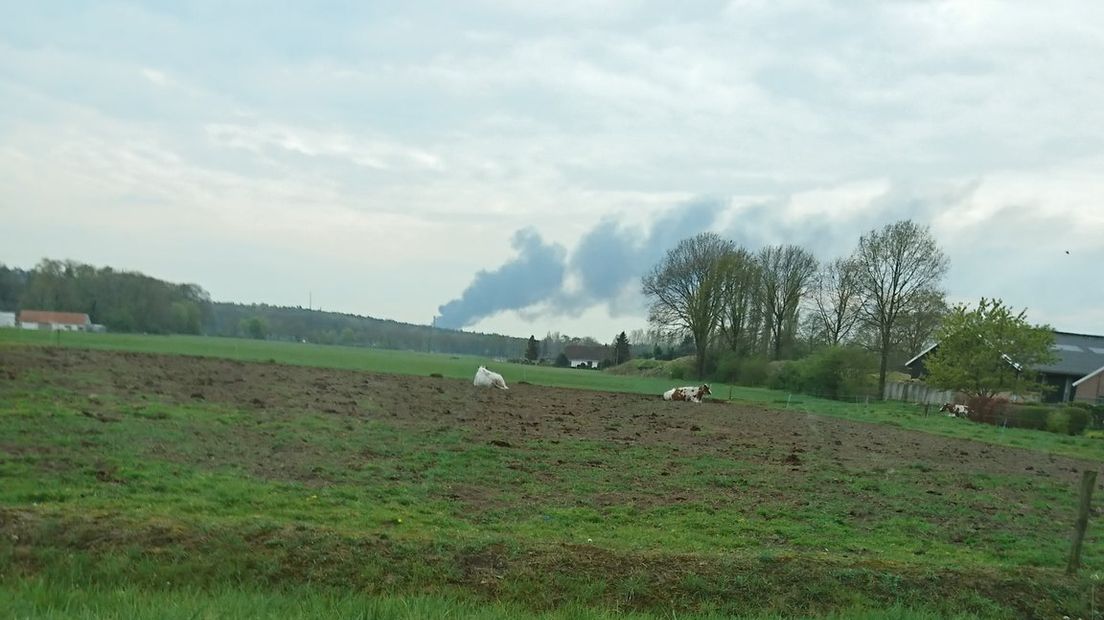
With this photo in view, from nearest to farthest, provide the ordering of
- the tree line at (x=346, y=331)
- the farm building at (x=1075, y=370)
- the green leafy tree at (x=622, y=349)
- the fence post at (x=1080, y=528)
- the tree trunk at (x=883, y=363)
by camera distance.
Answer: the fence post at (x=1080, y=528) → the farm building at (x=1075, y=370) → the tree trunk at (x=883, y=363) → the tree line at (x=346, y=331) → the green leafy tree at (x=622, y=349)

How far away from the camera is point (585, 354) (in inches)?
5472

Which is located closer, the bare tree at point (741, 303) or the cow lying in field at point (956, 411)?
the cow lying in field at point (956, 411)

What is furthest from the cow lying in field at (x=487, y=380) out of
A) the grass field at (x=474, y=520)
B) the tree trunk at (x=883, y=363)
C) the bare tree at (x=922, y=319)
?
the bare tree at (x=922, y=319)

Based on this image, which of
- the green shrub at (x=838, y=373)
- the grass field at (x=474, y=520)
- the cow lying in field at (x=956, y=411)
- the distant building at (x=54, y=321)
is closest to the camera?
the grass field at (x=474, y=520)

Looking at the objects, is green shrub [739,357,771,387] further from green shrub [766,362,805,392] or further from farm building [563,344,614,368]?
farm building [563,344,614,368]

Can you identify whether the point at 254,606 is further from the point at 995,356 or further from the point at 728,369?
the point at 728,369

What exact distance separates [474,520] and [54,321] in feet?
173

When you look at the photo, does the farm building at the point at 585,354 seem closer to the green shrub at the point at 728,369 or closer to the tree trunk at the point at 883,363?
the green shrub at the point at 728,369

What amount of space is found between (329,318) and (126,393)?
9309 centimetres

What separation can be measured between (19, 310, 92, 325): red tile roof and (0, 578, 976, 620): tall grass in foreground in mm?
52109

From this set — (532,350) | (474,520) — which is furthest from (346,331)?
(474,520)

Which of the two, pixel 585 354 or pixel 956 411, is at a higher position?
pixel 585 354

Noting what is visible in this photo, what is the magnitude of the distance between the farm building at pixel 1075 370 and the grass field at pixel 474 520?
153ft

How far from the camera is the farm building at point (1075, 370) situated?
59969mm
